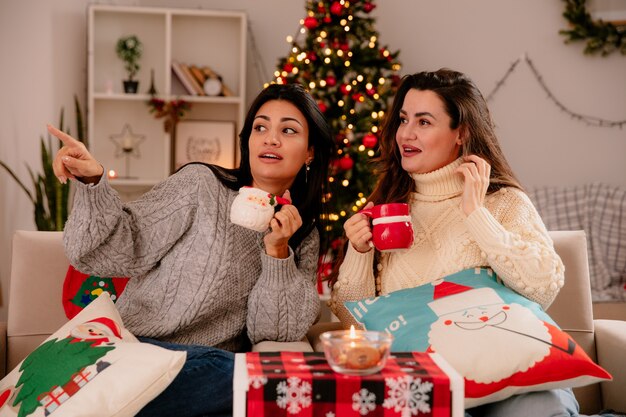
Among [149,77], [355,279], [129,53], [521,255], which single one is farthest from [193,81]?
[521,255]

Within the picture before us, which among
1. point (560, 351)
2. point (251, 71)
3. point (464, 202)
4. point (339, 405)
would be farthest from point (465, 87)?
point (251, 71)

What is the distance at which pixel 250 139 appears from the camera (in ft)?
7.30

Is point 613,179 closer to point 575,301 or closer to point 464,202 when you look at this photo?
point 575,301

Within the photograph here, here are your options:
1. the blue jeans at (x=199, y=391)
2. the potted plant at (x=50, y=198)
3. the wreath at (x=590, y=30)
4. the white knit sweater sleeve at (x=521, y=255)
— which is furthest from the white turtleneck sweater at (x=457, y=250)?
the wreath at (x=590, y=30)

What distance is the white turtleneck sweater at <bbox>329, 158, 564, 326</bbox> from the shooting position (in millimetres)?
1949

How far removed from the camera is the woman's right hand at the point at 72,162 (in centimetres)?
181

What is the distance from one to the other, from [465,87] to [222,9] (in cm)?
291

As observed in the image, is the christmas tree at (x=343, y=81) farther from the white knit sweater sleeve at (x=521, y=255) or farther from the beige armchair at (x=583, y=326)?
the white knit sweater sleeve at (x=521, y=255)

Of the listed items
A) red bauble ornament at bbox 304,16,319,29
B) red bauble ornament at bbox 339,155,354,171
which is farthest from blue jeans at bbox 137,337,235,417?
red bauble ornament at bbox 304,16,319,29

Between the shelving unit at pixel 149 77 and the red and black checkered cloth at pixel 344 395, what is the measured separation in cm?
352

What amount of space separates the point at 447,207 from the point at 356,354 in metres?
1.01

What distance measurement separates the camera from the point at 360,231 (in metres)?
2.06

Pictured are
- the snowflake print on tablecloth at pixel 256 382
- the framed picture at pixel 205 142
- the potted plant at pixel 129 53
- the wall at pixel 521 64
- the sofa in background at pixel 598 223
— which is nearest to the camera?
the snowflake print on tablecloth at pixel 256 382

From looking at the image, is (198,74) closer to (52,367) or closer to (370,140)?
(370,140)
